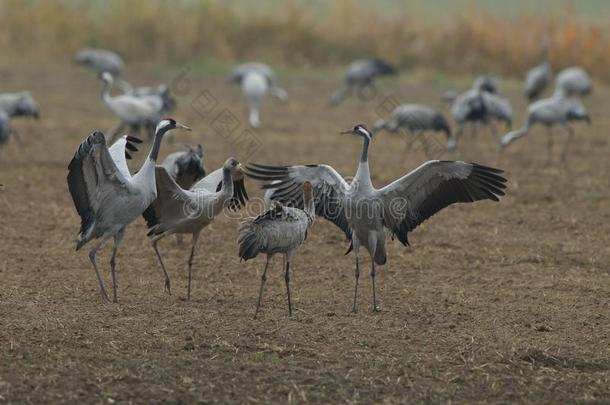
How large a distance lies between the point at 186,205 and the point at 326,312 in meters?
1.26

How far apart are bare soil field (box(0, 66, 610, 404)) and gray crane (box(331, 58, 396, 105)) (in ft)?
27.3

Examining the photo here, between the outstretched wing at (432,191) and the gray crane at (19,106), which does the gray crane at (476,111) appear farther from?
the outstretched wing at (432,191)

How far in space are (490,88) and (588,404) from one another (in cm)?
1269

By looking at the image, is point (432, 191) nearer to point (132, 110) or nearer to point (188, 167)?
point (188, 167)

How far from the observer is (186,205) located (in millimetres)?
7441

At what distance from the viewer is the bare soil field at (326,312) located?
5395 millimetres

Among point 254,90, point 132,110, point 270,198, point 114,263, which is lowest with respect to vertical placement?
point 114,263

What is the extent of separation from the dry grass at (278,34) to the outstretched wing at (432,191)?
17768 millimetres

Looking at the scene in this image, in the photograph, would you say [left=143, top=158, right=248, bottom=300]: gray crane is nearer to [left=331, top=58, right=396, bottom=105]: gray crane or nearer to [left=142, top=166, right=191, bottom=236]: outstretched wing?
[left=142, top=166, right=191, bottom=236]: outstretched wing

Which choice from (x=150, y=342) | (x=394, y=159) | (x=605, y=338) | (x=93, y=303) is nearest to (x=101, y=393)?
(x=150, y=342)

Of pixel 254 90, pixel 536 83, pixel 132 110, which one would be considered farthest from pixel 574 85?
pixel 132 110

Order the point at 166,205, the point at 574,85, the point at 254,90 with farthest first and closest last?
the point at 574,85
the point at 254,90
the point at 166,205

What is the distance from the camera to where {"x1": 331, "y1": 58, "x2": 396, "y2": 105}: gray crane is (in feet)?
69.6

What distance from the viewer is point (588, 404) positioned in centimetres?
524
